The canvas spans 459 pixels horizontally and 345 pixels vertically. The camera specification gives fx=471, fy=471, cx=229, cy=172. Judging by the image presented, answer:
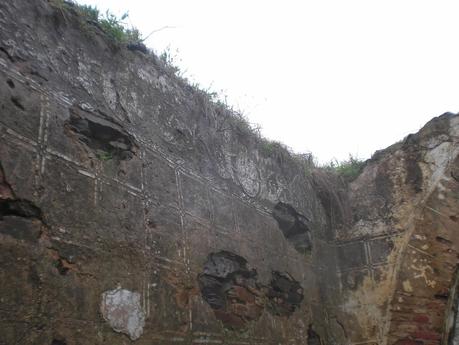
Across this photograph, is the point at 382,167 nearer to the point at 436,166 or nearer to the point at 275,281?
the point at 436,166

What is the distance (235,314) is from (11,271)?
1967 mm

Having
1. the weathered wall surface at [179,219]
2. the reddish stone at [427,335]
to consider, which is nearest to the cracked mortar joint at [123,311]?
the weathered wall surface at [179,219]

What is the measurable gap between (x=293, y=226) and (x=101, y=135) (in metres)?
2.55

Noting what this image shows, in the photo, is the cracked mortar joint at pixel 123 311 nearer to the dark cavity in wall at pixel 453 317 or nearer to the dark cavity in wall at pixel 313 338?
the dark cavity in wall at pixel 313 338

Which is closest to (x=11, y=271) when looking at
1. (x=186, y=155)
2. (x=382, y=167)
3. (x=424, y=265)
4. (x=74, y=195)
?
(x=74, y=195)

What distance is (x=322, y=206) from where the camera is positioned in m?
5.47

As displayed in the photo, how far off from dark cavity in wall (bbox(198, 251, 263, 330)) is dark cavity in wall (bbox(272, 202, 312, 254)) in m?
0.86

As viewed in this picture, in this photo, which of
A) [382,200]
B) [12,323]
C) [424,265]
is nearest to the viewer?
[12,323]

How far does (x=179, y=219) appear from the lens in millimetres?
3328

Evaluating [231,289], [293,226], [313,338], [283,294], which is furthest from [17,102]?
[313,338]

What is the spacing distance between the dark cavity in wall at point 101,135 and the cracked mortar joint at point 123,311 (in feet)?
2.71

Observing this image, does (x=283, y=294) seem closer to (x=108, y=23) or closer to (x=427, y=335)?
(x=427, y=335)

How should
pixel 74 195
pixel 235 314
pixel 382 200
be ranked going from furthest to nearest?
pixel 382 200 → pixel 235 314 → pixel 74 195

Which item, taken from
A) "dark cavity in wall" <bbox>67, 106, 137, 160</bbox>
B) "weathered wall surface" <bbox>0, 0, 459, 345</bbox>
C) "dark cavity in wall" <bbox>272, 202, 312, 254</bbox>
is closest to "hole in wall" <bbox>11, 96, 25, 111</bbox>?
"weathered wall surface" <bbox>0, 0, 459, 345</bbox>
